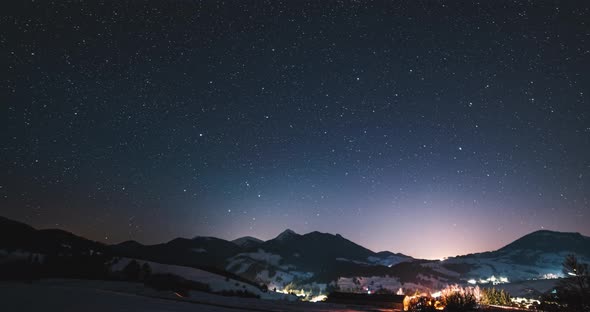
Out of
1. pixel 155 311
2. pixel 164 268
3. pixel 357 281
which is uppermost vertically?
pixel 155 311

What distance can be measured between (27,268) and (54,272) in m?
1.35

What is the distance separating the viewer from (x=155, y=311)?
254 inches

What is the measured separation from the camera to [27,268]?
19219 mm

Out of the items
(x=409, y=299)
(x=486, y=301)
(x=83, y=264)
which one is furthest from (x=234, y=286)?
(x=409, y=299)

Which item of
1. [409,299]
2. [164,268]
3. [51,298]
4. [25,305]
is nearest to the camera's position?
[25,305]

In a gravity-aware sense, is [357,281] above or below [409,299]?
below

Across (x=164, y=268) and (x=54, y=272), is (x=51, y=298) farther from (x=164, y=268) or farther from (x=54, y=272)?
(x=164, y=268)

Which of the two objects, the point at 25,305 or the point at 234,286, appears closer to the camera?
the point at 25,305

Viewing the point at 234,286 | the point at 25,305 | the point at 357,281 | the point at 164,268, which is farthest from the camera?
the point at 357,281

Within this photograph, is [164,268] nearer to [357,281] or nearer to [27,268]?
[27,268]

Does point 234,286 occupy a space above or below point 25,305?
below

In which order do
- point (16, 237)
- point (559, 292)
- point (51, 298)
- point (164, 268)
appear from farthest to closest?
1. point (164, 268)
2. point (16, 237)
3. point (559, 292)
4. point (51, 298)

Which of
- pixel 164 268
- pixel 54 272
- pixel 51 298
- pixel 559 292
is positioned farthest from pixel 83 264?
pixel 164 268

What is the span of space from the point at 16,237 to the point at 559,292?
7005 centimetres
